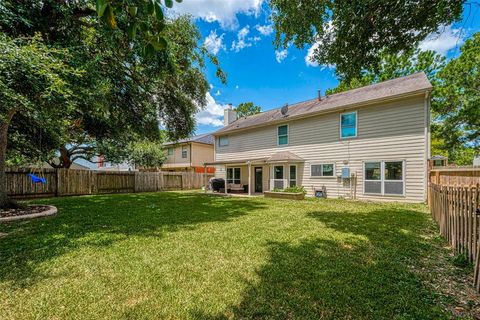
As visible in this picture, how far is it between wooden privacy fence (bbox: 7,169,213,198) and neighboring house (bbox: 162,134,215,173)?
13.6ft

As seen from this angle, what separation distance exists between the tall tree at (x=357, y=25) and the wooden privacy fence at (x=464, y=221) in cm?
310

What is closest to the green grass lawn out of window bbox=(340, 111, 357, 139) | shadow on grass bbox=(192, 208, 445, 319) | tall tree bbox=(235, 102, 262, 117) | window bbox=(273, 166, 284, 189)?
shadow on grass bbox=(192, 208, 445, 319)

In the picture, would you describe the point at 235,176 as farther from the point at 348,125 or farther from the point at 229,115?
A: the point at 348,125

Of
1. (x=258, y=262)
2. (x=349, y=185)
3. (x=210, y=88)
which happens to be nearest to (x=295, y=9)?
(x=258, y=262)

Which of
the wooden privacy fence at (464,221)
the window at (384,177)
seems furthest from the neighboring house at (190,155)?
the wooden privacy fence at (464,221)

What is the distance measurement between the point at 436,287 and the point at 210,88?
40.1 ft

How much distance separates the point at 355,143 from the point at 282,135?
4.90 metres

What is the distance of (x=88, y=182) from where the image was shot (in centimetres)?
1569

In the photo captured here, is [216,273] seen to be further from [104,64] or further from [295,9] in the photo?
[104,64]

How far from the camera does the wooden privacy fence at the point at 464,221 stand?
11.0 feet

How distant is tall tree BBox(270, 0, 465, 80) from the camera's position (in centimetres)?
426

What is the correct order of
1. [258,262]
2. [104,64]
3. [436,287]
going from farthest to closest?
[104,64] < [258,262] < [436,287]

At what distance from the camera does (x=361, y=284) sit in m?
3.17

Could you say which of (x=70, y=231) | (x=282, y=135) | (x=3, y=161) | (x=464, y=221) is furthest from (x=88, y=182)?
(x=464, y=221)
